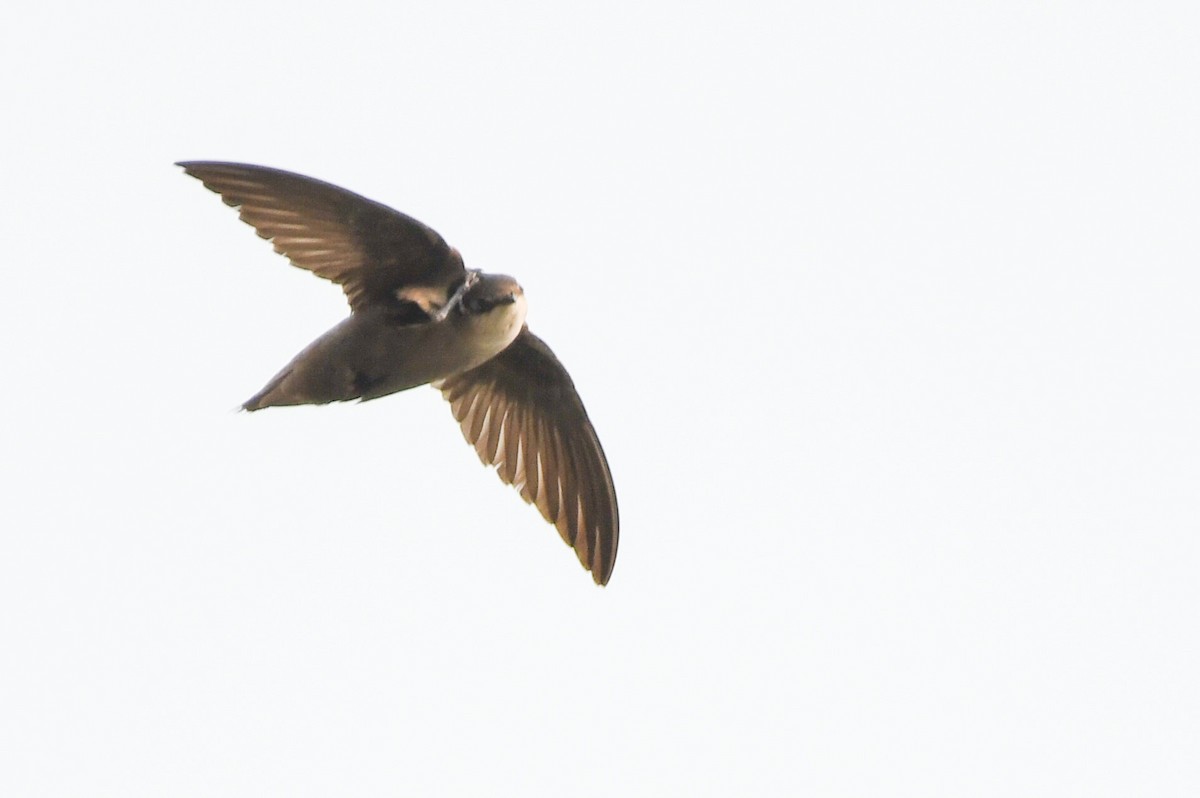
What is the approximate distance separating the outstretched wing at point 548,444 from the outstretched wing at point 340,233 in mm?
700

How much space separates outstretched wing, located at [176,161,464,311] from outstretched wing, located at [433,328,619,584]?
0.70 metres

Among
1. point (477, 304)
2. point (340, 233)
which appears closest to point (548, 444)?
point (477, 304)

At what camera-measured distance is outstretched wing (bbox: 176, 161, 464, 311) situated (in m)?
4.50

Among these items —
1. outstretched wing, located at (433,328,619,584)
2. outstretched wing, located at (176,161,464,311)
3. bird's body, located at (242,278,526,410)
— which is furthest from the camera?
outstretched wing, located at (433,328,619,584)

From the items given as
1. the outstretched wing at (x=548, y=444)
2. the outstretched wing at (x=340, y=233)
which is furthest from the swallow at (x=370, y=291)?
the outstretched wing at (x=548, y=444)

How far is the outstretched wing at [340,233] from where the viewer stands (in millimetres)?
4504

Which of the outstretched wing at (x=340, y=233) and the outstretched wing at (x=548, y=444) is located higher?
the outstretched wing at (x=340, y=233)

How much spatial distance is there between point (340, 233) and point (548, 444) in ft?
3.54

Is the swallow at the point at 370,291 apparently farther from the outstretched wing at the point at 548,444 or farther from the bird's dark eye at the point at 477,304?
the outstretched wing at the point at 548,444

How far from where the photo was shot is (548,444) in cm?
548

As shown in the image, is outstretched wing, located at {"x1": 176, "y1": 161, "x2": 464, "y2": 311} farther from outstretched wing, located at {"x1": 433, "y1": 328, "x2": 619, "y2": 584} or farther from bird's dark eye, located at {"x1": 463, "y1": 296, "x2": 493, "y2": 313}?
outstretched wing, located at {"x1": 433, "y1": 328, "x2": 619, "y2": 584}

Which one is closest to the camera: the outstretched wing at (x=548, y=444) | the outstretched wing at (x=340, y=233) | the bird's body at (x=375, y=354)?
the outstretched wing at (x=340, y=233)

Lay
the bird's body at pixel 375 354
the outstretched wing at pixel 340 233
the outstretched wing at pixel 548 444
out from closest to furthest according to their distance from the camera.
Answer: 1. the outstretched wing at pixel 340 233
2. the bird's body at pixel 375 354
3. the outstretched wing at pixel 548 444

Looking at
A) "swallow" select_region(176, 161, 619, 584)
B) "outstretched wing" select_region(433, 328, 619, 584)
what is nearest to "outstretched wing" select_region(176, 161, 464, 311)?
"swallow" select_region(176, 161, 619, 584)
